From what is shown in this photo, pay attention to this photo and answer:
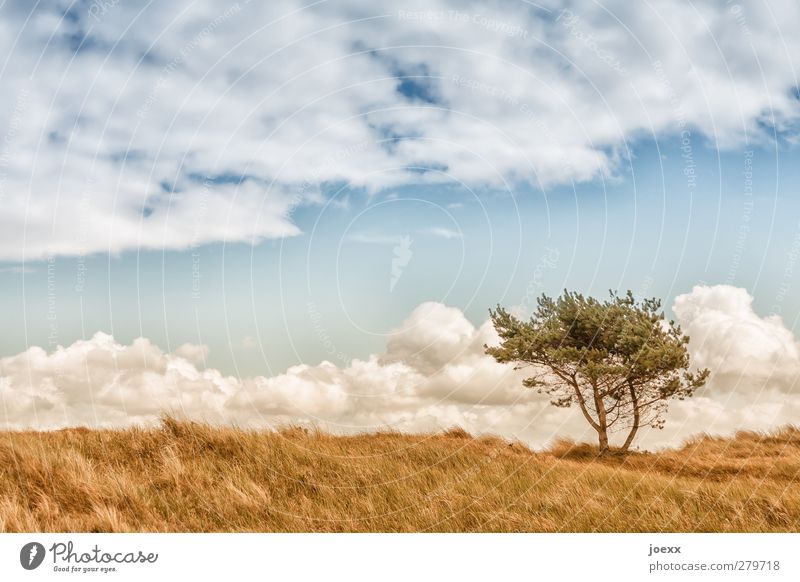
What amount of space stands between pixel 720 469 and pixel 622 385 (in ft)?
20.4

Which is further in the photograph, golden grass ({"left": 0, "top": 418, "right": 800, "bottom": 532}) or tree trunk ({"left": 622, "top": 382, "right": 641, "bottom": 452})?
tree trunk ({"left": 622, "top": 382, "right": 641, "bottom": 452})

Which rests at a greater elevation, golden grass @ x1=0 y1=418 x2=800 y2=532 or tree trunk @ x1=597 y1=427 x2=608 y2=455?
golden grass @ x1=0 y1=418 x2=800 y2=532

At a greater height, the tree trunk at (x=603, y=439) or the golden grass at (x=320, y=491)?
the golden grass at (x=320, y=491)

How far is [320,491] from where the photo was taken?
11852 mm

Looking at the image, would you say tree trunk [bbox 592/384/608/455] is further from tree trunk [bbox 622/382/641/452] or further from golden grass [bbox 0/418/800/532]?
golden grass [bbox 0/418/800/532]

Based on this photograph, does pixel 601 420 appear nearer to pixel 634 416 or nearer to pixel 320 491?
pixel 634 416

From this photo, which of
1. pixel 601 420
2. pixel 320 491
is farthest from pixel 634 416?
pixel 320 491

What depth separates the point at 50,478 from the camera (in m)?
11.1

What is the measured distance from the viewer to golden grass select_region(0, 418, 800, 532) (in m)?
10.3

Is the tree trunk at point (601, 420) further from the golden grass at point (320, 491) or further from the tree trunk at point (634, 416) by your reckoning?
the golden grass at point (320, 491)

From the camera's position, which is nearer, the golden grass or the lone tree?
the golden grass

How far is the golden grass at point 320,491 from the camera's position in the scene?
10.3m
